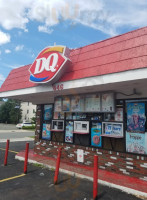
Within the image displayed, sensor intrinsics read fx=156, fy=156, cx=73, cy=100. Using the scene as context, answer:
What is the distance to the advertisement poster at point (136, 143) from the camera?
5.55 m

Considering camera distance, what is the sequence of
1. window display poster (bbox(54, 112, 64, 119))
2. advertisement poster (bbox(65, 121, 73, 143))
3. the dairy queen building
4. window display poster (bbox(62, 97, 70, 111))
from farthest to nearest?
window display poster (bbox(54, 112, 64, 119)), advertisement poster (bbox(65, 121, 73, 143)), window display poster (bbox(62, 97, 70, 111)), the dairy queen building

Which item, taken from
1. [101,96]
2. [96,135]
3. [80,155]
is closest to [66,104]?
[101,96]

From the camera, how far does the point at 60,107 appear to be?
24.9 ft

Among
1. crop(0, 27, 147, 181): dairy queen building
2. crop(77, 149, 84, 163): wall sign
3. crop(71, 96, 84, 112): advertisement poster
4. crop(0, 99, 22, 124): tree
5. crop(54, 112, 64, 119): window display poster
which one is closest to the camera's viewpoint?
crop(0, 27, 147, 181): dairy queen building

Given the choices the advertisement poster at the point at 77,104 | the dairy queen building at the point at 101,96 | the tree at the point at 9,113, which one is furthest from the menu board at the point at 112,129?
the tree at the point at 9,113


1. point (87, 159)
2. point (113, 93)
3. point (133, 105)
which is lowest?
point (87, 159)

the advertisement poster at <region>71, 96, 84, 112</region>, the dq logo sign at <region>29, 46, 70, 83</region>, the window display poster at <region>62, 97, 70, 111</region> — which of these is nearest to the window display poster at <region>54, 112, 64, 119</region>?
the window display poster at <region>62, 97, 70, 111</region>

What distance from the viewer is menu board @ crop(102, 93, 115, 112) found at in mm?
6068

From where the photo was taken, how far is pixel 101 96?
6336 mm

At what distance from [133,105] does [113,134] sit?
1382 millimetres

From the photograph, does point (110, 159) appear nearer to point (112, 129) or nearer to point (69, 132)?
point (112, 129)

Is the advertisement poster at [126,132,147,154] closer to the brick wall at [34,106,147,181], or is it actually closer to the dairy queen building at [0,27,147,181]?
the dairy queen building at [0,27,147,181]

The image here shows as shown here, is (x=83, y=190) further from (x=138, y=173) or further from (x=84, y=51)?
(x=84, y=51)

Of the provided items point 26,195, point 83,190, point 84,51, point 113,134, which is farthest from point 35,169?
point 84,51
